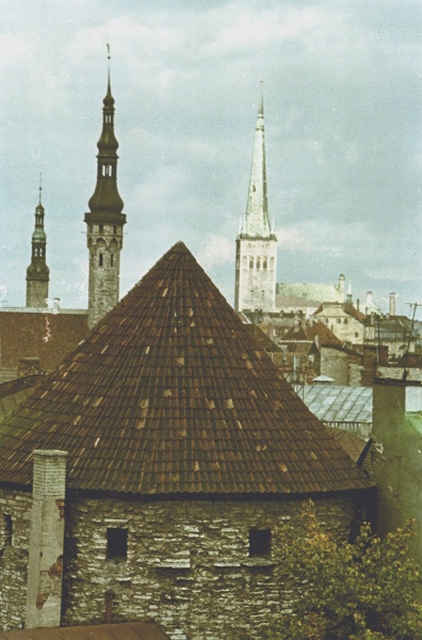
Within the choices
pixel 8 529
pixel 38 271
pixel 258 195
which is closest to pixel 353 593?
pixel 8 529

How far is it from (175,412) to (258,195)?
552 feet

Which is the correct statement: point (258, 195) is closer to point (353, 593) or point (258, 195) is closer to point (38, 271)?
point (38, 271)

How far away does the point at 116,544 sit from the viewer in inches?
661

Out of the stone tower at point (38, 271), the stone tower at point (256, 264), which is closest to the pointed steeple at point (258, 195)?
the stone tower at point (256, 264)

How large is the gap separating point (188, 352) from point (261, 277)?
179 m

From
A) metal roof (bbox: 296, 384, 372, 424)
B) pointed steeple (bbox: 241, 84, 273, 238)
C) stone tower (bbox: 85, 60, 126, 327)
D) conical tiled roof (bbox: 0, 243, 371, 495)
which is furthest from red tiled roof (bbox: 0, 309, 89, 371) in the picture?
pointed steeple (bbox: 241, 84, 273, 238)

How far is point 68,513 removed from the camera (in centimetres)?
1686

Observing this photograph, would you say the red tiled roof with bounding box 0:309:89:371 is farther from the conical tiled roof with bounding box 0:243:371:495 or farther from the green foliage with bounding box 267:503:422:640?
the green foliage with bounding box 267:503:422:640

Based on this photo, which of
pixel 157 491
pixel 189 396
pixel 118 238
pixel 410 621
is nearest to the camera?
pixel 410 621

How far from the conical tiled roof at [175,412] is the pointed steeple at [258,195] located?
15999cm

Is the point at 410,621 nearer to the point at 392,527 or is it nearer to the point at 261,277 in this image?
the point at 392,527

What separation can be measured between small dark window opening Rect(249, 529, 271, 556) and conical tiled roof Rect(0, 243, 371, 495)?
69 cm

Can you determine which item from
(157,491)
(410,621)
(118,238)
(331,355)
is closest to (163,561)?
(157,491)

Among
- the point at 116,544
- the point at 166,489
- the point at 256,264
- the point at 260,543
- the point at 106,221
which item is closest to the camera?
the point at 166,489
